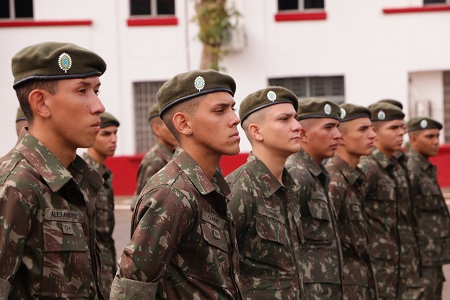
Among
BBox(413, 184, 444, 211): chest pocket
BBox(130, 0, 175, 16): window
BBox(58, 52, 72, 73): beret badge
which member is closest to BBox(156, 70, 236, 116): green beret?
BBox(58, 52, 72, 73): beret badge

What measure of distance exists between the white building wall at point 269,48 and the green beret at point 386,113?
39.2 ft

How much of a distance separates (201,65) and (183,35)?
819 millimetres

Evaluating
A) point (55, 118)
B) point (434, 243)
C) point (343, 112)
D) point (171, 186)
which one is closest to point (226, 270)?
point (171, 186)

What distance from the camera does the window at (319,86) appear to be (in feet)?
74.3

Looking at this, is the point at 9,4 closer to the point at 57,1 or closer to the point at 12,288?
the point at 57,1

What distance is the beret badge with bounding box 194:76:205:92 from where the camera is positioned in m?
4.95

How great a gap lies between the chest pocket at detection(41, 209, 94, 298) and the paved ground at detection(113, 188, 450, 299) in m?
8.34

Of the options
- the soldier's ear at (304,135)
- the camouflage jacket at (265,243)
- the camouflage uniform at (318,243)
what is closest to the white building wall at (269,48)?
the soldier's ear at (304,135)

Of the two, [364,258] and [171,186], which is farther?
[364,258]

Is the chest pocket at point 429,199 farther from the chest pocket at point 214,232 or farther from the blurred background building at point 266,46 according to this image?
the blurred background building at point 266,46

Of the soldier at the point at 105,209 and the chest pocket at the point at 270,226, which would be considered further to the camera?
the soldier at the point at 105,209

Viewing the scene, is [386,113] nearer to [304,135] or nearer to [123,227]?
[304,135]

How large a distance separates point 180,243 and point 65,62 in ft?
3.10

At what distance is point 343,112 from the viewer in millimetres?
9297
